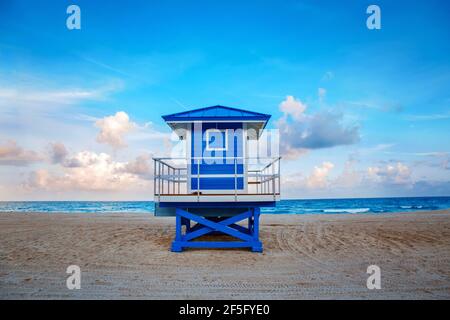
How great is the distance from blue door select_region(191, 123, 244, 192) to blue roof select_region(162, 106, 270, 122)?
0.47 meters

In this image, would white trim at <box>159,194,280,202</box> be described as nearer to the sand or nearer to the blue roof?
the sand

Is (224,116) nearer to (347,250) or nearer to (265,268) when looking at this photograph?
(265,268)

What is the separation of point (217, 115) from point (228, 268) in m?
5.14

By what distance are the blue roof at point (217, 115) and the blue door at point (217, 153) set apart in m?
0.47

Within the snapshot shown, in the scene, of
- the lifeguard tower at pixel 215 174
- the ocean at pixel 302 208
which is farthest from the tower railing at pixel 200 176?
the ocean at pixel 302 208

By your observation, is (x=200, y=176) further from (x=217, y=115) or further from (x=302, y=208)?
(x=302, y=208)

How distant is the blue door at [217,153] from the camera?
11383 mm

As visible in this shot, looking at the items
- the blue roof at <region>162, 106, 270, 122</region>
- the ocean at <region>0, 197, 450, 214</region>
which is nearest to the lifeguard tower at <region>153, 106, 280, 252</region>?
the blue roof at <region>162, 106, 270, 122</region>

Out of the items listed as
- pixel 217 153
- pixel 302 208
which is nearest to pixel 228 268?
pixel 217 153

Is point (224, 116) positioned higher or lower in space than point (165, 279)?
higher

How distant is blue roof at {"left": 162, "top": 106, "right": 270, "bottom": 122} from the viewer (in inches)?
430
